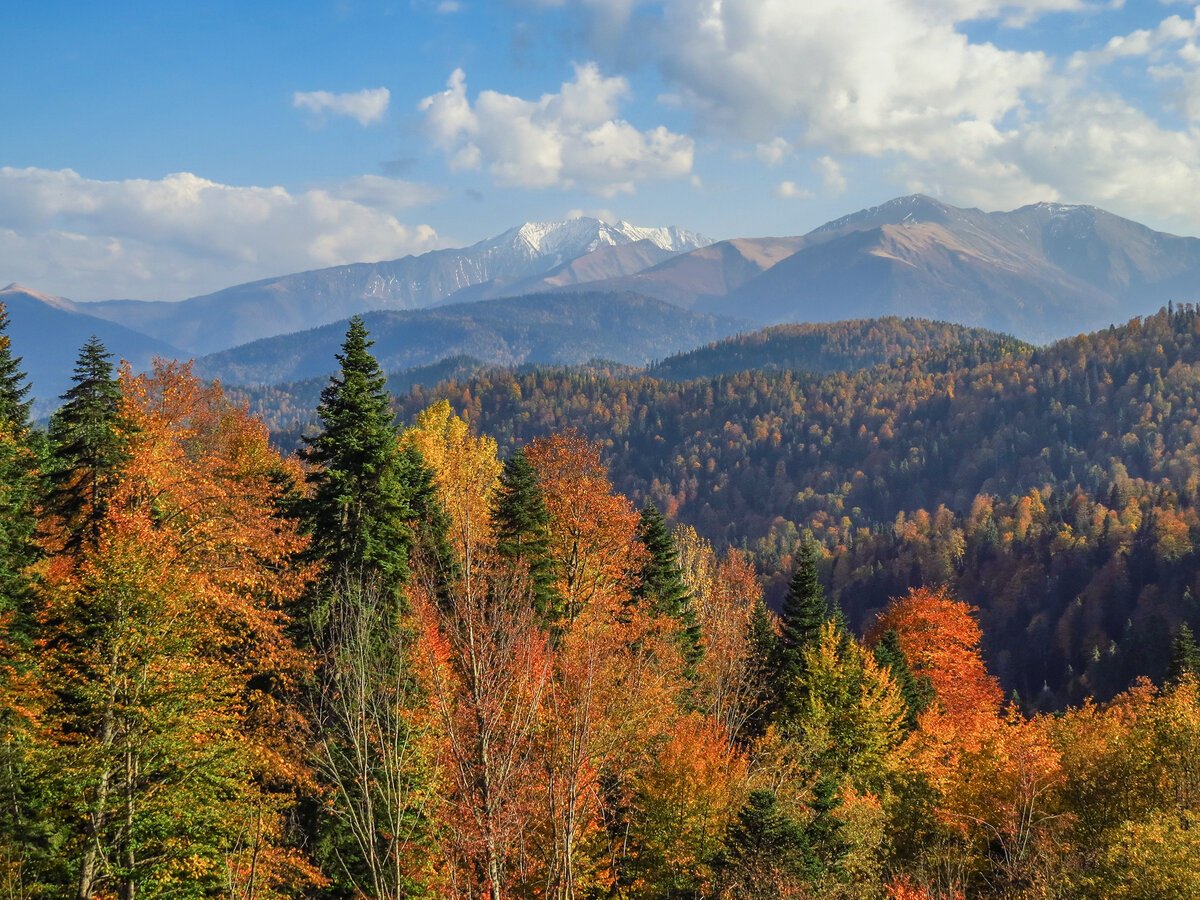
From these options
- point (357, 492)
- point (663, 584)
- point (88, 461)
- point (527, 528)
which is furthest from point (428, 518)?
point (663, 584)

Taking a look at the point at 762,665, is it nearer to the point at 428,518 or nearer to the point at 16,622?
the point at 428,518

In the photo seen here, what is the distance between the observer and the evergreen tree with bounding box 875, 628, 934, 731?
5459 cm

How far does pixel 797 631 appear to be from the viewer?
50375mm

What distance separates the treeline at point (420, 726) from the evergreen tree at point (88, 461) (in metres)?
0.14

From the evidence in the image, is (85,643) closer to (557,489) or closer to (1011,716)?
(557,489)

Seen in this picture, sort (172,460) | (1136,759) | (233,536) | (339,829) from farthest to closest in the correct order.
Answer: (1136,759) → (172,460) → (233,536) → (339,829)

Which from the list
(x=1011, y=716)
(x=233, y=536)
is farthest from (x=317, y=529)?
(x=1011, y=716)

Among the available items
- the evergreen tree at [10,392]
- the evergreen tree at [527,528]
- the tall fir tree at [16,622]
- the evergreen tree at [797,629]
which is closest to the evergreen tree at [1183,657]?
the evergreen tree at [797,629]

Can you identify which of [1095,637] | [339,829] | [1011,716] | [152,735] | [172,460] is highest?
[172,460]

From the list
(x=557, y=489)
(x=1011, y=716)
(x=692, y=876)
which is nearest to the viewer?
(x=692, y=876)

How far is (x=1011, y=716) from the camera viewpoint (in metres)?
45.8

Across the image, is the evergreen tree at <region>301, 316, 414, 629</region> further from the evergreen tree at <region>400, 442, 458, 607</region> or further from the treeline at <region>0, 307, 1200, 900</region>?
the evergreen tree at <region>400, 442, 458, 607</region>

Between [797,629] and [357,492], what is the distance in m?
31.5

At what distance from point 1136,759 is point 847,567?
16374cm
